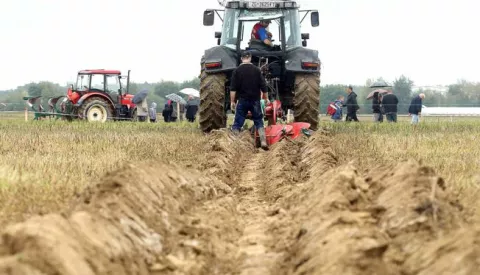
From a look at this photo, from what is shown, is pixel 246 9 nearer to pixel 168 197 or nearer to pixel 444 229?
pixel 168 197

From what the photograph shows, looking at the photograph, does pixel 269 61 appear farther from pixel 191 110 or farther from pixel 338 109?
pixel 191 110

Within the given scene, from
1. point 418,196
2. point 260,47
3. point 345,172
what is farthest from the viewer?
point 260,47

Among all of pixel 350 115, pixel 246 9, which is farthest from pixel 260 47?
pixel 350 115

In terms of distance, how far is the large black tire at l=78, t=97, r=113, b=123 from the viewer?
25203 millimetres

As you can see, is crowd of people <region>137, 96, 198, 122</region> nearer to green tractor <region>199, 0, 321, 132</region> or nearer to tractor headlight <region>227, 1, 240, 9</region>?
green tractor <region>199, 0, 321, 132</region>

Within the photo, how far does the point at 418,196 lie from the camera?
4.72 meters

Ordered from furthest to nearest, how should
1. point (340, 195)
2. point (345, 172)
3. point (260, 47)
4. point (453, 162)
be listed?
1. point (260, 47)
2. point (453, 162)
3. point (345, 172)
4. point (340, 195)

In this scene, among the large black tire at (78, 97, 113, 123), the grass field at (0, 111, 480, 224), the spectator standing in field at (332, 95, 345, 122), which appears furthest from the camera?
the spectator standing in field at (332, 95, 345, 122)

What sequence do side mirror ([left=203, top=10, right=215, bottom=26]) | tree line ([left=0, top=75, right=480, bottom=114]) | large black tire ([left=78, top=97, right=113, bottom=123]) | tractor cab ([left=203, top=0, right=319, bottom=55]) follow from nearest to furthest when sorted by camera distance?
1. tractor cab ([left=203, top=0, right=319, bottom=55])
2. side mirror ([left=203, top=10, right=215, bottom=26])
3. large black tire ([left=78, top=97, right=113, bottom=123])
4. tree line ([left=0, top=75, right=480, bottom=114])

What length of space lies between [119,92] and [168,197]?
73.4 feet

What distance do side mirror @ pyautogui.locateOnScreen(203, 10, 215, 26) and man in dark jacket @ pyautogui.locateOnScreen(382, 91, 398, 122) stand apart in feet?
36.7

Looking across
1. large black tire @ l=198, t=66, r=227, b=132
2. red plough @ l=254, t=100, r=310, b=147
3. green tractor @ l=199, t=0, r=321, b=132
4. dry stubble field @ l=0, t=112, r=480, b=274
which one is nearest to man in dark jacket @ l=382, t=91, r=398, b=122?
green tractor @ l=199, t=0, r=321, b=132

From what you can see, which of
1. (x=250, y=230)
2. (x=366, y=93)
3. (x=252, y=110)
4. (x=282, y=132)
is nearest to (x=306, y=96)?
(x=282, y=132)

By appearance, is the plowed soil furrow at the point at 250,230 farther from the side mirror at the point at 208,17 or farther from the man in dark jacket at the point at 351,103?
the man in dark jacket at the point at 351,103
